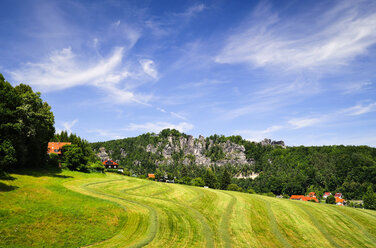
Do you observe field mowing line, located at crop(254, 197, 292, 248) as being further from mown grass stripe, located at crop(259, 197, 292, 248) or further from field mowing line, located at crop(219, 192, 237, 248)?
field mowing line, located at crop(219, 192, 237, 248)

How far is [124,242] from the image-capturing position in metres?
22.9

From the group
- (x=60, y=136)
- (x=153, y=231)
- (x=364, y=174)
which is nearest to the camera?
(x=153, y=231)

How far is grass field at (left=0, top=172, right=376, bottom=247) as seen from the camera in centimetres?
2195

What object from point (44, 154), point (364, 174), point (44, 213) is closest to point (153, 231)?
point (44, 213)

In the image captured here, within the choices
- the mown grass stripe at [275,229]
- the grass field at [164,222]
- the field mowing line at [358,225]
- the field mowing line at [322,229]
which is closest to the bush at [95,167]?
the grass field at [164,222]

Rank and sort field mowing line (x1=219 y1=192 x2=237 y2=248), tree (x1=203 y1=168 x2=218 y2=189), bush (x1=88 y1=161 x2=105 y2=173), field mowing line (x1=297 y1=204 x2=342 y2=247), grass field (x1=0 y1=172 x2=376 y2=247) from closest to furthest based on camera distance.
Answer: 1. grass field (x1=0 y1=172 x2=376 y2=247)
2. field mowing line (x1=219 y1=192 x2=237 y2=248)
3. field mowing line (x1=297 y1=204 x2=342 y2=247)
4. bush (x1=88 y1=161 x2=105 y2=173)
5. tree (x1=203 y1=168 x2=218 y2=189)

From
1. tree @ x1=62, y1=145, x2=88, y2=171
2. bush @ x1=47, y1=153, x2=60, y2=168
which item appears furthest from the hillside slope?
bush @ x1=47, y1=153, x2=60, y2=168

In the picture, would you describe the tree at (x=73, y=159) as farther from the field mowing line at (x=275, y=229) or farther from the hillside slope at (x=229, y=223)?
the field mowing line at (x=275, y=229)

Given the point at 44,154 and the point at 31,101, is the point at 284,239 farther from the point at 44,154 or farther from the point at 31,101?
the point at 44,154

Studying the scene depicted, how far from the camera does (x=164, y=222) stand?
30.0m

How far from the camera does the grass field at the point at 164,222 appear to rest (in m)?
22.0

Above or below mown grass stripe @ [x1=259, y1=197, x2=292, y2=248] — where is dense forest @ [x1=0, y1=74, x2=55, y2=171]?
above

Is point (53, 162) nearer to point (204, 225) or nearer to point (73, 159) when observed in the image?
point (73, 159)

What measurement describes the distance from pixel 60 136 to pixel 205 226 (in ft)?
426
